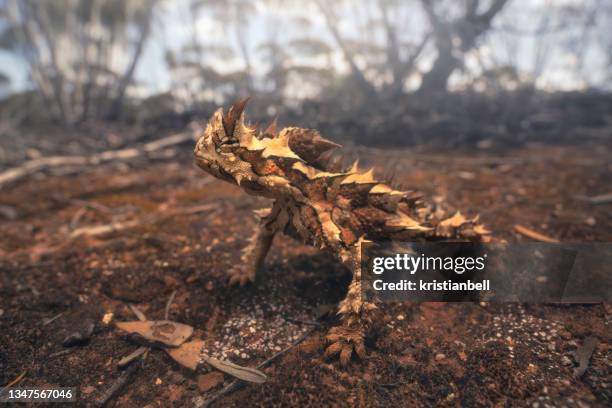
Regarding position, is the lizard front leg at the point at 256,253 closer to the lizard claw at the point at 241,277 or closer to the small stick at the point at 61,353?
the lizard claw at the point at 241,277

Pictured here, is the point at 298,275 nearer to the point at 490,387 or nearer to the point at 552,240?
the point at 490,387

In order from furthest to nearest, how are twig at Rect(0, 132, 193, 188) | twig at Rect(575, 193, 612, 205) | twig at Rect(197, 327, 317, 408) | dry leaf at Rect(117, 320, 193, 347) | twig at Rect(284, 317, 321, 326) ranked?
1. twig at Rect(0, 132, 193, 188)
2. twig at Rect(575, 193, 612, 205)
3. twig at Rect(284, 317, 321, 326)
4. dry leaf at Rect(117, 320, 193, 347)
5. twig at Rect(197, 327, 317, 408)

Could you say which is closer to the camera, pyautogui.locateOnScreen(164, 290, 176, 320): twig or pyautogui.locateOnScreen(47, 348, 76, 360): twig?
pyautogui.locateOnScreen(47, 348, 76, 360): twig

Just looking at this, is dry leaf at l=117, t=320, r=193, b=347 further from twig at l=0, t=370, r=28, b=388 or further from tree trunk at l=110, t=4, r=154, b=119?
tree trunk at l=110, t=4, r=154, b=119

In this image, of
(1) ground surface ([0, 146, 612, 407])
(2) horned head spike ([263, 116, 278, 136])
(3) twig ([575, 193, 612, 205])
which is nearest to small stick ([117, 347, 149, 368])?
(1) ground surface ([0, 146, 612, 407])

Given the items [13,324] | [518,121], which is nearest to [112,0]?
[518,121]

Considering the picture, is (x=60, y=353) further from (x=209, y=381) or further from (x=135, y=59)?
(x=135, y=59)

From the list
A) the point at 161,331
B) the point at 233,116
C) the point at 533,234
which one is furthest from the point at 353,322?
the point at 533,234
